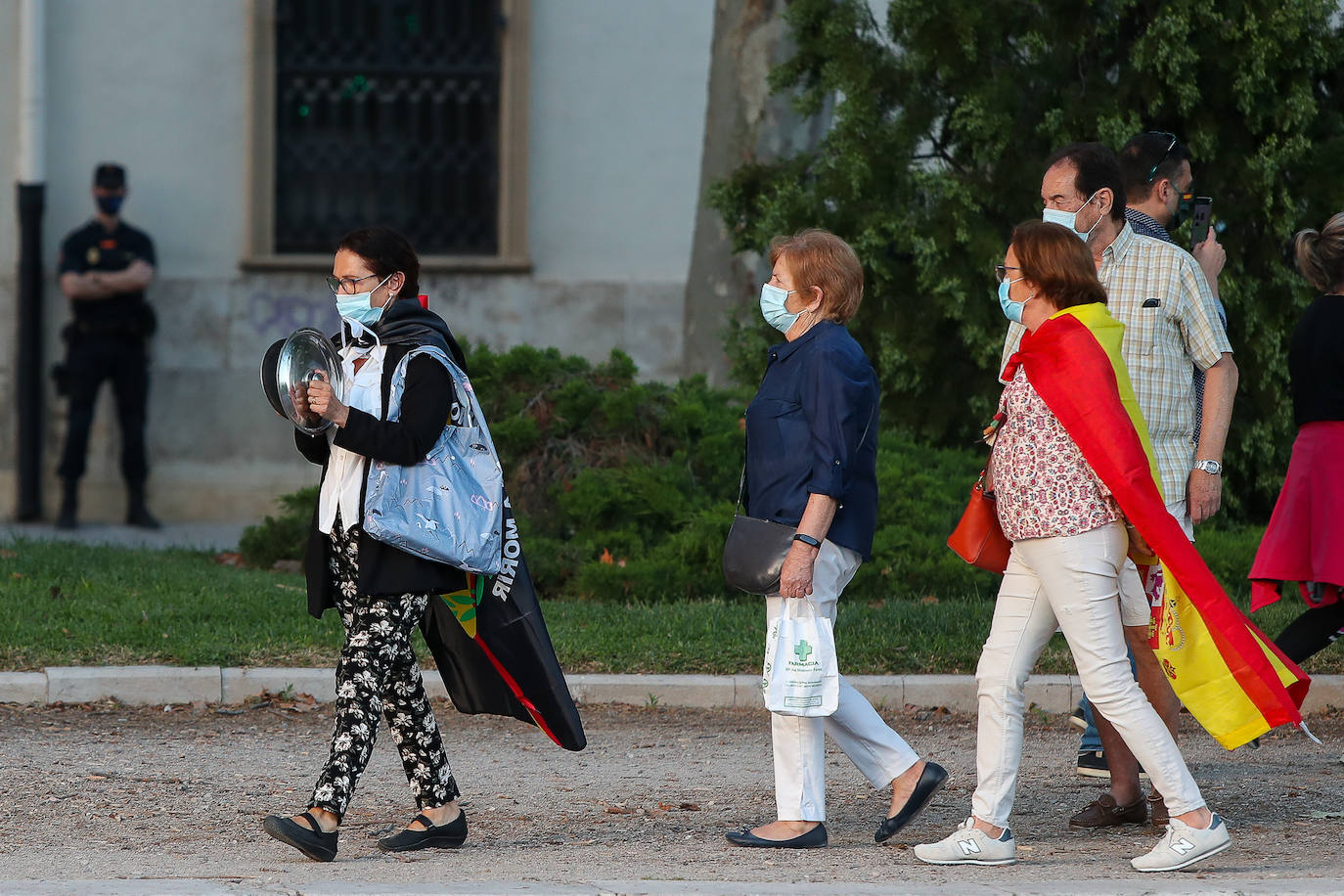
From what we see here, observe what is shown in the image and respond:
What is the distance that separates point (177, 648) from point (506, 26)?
7.05 metres

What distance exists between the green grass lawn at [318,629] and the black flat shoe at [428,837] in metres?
2.32

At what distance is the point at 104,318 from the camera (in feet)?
39.3

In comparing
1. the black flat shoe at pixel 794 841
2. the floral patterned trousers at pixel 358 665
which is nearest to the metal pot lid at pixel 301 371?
the floral patterned trousers at pixel 358 665

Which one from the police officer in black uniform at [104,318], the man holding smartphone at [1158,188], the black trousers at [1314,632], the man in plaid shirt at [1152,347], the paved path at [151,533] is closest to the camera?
the man in plaid shirt at [1152,347]

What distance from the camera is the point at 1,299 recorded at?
41.6ft

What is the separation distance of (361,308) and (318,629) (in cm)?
311

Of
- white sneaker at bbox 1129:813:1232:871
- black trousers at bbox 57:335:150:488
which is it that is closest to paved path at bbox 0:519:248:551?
black trousers at bbox 57:335:150:488

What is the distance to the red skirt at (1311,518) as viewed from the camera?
6105 millimetres

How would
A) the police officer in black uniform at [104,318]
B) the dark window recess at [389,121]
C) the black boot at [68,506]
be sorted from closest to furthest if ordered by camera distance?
the police officer in black uniform at [104,318] < the black boot at [68,506] < the dark window recess at [389,121]

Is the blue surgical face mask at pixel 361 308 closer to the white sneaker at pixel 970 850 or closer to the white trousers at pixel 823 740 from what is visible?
the white trousers at pixel 823 740

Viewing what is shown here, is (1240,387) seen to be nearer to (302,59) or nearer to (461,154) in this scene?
(461,154)

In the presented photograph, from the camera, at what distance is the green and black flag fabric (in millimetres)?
A: 4863

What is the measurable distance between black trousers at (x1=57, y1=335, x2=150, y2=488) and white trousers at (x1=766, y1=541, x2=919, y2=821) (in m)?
8.27

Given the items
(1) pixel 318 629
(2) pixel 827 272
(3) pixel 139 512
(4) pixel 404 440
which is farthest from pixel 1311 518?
(3) pixel 139 512
